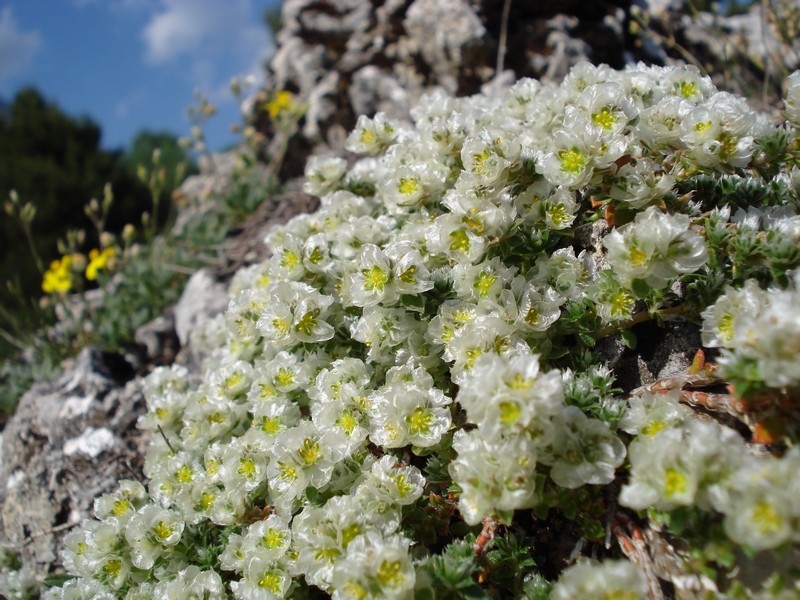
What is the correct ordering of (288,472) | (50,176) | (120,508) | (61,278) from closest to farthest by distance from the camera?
(288,472) → (120,508) → (61,278) → (50,176)

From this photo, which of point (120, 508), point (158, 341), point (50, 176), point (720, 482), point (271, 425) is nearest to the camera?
point (720, 482)

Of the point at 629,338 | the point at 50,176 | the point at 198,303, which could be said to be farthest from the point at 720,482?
the point at 50,176

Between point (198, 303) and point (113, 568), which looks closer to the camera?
point (113, 568)

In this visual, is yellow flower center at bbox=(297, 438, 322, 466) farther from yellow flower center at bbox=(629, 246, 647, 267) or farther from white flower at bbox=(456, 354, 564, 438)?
yellow flower center at bbox=(629, 246, 647, 267)

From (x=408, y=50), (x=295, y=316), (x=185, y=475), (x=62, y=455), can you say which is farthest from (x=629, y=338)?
(x=408, y=50)

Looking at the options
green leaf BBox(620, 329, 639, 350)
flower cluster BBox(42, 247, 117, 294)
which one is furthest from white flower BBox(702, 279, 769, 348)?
flower cluster BBox(42, 247, 117, 294)

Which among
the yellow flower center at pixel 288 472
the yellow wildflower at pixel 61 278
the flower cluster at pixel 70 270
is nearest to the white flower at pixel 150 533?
the yellow flower center at pixel 288 472

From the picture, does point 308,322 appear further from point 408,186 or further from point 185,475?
point 185,475

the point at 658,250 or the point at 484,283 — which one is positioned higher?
the point at 484,283

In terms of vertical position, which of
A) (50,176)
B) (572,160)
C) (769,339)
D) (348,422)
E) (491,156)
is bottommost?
(769,339)
